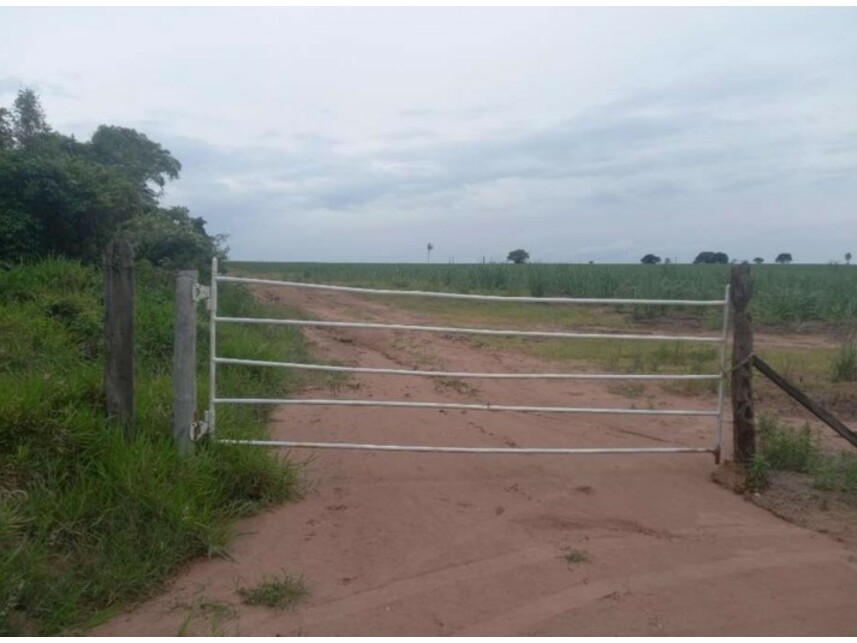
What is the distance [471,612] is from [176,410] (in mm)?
2419

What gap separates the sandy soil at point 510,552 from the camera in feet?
12.3

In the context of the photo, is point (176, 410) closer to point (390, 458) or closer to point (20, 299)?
point (390, 458)

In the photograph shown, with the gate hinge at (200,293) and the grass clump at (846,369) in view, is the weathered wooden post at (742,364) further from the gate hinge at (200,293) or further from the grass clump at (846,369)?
the grass clump at (846,369)

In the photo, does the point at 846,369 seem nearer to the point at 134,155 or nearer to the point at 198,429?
the point at 198,429

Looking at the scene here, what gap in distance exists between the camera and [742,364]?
5688 millimetres

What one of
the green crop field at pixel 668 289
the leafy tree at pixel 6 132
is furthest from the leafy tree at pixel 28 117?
the green crop field at pixel 668 289

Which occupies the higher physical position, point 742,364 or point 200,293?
point 200,293

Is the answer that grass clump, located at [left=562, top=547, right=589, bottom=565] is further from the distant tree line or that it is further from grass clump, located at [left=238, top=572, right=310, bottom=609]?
the distant tree line

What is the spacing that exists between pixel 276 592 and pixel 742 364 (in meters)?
3.56

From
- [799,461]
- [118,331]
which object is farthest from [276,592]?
[799,461]

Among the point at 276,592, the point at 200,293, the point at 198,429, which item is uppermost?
the point at 200,293

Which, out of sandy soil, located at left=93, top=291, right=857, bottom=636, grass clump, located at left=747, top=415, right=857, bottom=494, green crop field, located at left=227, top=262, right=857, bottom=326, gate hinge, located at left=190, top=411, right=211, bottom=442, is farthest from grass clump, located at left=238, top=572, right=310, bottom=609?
green crop field, located at left=227, top=262, right=857, bottom=326

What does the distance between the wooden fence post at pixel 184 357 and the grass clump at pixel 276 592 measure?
141 centimetres

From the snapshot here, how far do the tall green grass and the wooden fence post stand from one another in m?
0.16
